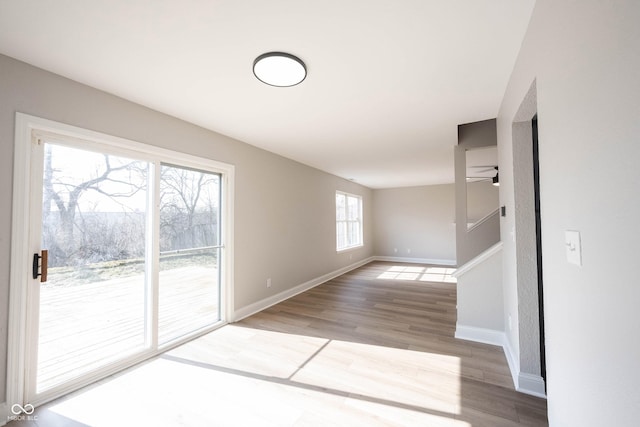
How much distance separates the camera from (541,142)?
123 cm

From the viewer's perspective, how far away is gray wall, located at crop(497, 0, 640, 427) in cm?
59

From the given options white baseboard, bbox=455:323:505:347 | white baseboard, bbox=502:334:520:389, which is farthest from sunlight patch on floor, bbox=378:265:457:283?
white baseboard, bbox=502:334:520:389

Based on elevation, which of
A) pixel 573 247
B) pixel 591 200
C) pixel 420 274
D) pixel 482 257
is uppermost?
pixel 591 200

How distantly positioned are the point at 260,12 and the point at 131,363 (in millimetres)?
2912

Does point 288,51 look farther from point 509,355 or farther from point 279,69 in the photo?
point 509,355

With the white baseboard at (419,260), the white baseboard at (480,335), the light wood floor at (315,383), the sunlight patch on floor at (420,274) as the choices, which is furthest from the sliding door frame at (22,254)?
the white baseboard at (419,260)

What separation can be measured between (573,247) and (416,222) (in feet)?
23.7

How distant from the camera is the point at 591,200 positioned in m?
0.77

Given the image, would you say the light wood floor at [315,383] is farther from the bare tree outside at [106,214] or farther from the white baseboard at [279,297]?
the bare tree outside at [106,214]

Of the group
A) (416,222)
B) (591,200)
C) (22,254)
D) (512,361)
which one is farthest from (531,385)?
(416,222)

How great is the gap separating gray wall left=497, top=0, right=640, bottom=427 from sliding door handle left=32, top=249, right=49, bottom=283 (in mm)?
2926

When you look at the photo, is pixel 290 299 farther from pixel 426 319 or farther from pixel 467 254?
pixel 467 254

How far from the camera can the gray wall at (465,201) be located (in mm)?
3018

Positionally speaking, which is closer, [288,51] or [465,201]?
[288,51]
